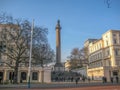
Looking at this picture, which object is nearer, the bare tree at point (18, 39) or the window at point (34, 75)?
the bare tree at point (18, 39)

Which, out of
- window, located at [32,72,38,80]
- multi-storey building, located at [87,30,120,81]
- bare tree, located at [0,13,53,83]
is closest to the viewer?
bare tree, located at [0,13,53,83]

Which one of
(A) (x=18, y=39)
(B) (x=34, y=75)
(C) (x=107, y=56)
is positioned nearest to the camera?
Answer: (A) (x=18, y=39)

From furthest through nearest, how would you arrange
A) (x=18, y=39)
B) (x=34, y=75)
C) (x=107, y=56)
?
(x=107, y=56), (x=34, y=75), (x=18, y=39)

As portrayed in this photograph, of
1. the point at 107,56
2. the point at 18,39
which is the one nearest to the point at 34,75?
the point at 18,39

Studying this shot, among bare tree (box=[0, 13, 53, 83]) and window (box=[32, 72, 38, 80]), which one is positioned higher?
bare tree (box=[0, 13, 53, 83])

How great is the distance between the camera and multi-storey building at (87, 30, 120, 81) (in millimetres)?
63809

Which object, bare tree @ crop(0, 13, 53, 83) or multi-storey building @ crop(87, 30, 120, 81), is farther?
multi-storey building @ crop(87, 30, 120, 81)

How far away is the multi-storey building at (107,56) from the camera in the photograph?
Answer: 63809mm

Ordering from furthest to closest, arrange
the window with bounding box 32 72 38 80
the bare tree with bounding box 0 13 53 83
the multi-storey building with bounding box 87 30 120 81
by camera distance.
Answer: the multi-storey building with bounding box 87 30 120 81 < the window with bounding box 32 72 38 80 < the bare tree with bounding box 0 13 53 83

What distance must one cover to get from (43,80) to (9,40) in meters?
20.9

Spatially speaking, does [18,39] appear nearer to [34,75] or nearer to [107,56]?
[34,75]

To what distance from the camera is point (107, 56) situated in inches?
3199

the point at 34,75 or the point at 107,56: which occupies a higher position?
the point at 107,56

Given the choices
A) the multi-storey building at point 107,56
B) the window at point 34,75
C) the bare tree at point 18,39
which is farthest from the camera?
the multi-storey building at point 107,56
